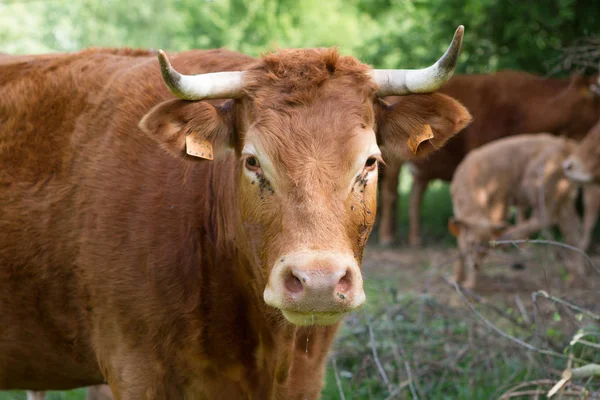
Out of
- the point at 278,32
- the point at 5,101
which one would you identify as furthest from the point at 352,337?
the point at 278,32

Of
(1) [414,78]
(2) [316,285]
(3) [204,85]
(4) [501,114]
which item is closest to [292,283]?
(2) [316,285]

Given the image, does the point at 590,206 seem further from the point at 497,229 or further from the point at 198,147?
the point at 198,147

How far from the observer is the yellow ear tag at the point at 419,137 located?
123 inches

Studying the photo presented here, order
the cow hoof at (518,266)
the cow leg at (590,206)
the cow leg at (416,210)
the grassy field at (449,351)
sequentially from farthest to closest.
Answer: the cow leg at (416,210) → the cow leg at (590,206) → the cow hoof at (518,266) → the grassy field at (449,351)

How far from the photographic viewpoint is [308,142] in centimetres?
270

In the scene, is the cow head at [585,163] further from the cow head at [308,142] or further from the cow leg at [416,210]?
the cow head at [308,142]

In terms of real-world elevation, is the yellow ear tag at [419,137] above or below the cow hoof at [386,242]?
above

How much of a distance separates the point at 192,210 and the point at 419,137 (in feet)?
3.31

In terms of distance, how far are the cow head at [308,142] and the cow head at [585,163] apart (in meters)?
5.10

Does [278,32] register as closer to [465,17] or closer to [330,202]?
[465,17]

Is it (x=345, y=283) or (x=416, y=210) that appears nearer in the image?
(x=345, y=283)

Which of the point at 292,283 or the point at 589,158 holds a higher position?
the point at 292,283

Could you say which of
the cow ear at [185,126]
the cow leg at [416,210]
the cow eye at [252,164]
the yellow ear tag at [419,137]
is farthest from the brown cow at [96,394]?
the cow leg at [416,210]

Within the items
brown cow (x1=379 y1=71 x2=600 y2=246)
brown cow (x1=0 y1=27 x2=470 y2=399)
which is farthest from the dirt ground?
brown cow (x1=0 y1=27 x2=470 y2=399)
